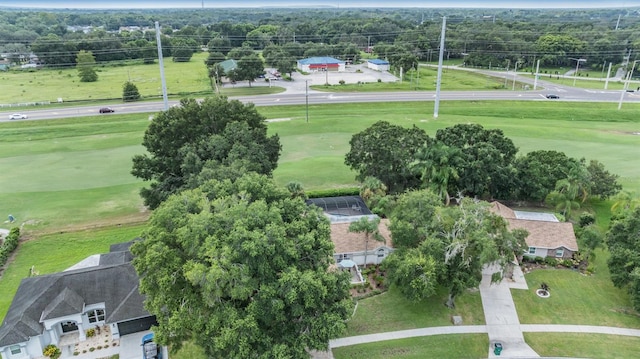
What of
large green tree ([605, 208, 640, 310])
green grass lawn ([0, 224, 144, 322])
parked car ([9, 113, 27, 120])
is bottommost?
green grass lawn ([0, 224, 144, 322])

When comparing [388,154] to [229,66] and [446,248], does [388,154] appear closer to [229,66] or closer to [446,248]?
[446,248]

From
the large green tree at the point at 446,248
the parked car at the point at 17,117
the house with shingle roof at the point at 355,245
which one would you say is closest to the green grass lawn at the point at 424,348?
the large green tree at the point at 446,248

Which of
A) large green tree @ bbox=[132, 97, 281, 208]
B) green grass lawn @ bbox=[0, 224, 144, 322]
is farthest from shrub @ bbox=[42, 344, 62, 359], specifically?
large green tree @ bbox=[132, 97, 281, 208]

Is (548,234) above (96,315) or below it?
above

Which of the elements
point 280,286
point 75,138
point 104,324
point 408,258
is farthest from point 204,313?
point 75,138

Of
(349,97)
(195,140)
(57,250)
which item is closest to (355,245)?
(195,140)

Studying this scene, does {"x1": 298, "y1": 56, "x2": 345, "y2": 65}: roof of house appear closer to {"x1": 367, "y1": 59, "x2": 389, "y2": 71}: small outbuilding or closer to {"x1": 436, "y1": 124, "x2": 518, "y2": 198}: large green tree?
{"x1": 367, "y1": 59, "x2": 389, "y2": 71}: small outbuilding
